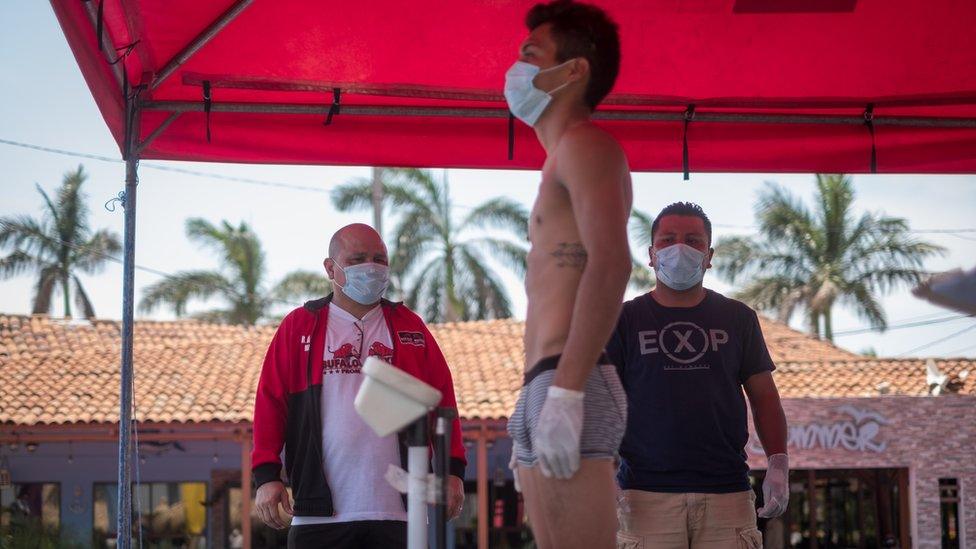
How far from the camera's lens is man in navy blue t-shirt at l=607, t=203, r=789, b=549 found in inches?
161

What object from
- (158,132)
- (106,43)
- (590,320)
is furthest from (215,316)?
(590,320)

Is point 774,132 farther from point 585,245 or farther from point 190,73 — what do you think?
point 585,245

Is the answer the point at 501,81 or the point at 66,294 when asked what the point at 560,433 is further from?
the point at 66,294

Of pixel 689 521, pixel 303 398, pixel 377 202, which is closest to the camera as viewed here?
pixel 689 521

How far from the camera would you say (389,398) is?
261 cm

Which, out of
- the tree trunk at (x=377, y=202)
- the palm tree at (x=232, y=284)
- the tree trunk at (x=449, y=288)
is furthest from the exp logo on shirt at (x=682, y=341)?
the palm tree at (x=232, y=284)

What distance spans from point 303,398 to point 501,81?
1867 mm

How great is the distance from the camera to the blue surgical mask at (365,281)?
14.9 feet

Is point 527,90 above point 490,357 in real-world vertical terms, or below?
above

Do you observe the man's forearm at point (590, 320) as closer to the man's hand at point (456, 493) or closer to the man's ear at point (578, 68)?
the man's ear at point (578, 68)

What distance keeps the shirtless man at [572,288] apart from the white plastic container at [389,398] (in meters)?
0.28

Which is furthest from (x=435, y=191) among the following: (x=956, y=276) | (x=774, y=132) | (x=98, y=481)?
(x=956, y=276)

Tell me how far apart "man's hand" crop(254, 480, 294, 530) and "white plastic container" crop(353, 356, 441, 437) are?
1743 mm

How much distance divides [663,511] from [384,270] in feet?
4.76
